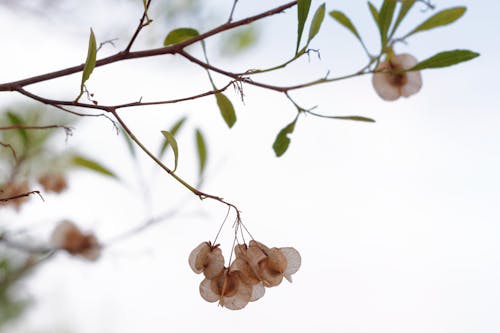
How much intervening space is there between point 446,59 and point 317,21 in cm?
9

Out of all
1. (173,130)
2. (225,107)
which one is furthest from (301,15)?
(173,130)

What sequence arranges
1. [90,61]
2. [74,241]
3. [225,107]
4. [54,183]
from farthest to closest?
1. [54,183]
2. [74,241]
3. [225,107]
4. [90,61]

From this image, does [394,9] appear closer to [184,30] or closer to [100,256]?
[184,30]

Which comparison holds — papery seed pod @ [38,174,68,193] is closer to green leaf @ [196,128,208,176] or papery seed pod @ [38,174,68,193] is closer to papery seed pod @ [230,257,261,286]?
green leaf @ [196,128,208,176]

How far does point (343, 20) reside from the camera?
0.43 m

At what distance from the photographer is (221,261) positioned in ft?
1.32

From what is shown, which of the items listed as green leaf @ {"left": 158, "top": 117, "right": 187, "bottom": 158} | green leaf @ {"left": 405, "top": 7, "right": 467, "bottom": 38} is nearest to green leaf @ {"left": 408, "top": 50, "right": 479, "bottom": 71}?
green leaf @ {"left": 405, "top": 7, "right": 467, "bottom": 38}

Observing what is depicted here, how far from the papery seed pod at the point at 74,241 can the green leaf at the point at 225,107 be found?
0.80 ft

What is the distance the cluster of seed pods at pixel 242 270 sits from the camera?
0.39 metres

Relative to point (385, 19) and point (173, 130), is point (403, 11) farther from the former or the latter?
point (173, 130)

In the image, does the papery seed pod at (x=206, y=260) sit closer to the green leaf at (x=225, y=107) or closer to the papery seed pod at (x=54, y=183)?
the green leaf at (x=225, y=107)

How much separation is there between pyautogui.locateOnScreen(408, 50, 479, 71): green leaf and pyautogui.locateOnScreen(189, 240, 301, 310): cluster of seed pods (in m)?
0.15

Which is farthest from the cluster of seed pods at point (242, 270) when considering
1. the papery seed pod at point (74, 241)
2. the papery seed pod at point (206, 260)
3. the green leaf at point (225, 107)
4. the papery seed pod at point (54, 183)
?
the papery seed pod at point (54, 183)

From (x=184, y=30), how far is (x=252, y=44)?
32 cm
